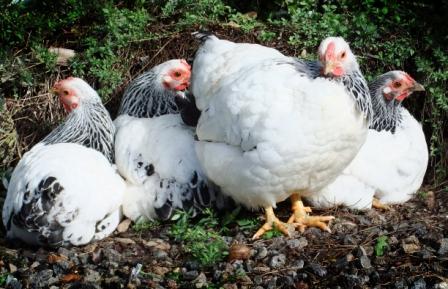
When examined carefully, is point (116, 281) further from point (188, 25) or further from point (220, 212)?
point (188, 25)

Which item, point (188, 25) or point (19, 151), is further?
point (188, 25)

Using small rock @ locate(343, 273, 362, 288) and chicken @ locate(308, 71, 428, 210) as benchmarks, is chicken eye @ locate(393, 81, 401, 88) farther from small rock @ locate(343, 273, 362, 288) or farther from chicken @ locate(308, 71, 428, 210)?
small rock @ locate(343, 273, 362, 288)

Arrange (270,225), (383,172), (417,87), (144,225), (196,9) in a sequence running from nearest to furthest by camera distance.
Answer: (270,225), (144,225), (383,172), (417,87), (196,9)

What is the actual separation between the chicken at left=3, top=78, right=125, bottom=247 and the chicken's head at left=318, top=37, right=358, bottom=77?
66.8 inches

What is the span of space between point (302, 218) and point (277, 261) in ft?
2.41

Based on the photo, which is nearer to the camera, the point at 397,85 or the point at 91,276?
the point at 91,276

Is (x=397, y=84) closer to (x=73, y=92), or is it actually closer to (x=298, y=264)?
(x=298, y=264)

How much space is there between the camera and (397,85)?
5.95m

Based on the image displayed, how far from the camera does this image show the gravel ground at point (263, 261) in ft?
14.8

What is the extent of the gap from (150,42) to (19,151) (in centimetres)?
147

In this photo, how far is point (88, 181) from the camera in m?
5.25

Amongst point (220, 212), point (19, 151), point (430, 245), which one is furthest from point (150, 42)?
point (430, 245)

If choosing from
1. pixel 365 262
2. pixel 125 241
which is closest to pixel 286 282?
pixel 365 262

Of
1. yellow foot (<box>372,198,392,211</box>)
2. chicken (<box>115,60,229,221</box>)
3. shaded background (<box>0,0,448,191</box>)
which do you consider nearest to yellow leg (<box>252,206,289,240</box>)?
chicken (<box>115,60,229,221</box>)
